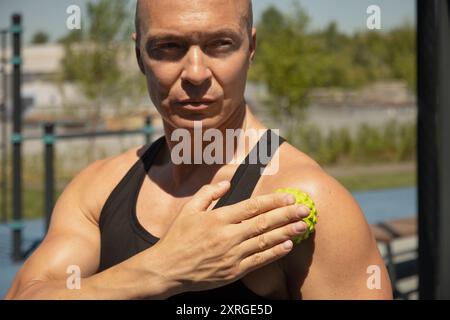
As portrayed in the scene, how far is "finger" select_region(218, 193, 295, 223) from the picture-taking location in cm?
Answer: 129

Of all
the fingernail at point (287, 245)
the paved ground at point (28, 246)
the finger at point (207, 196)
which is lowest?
the paved ground at point (28, 246)

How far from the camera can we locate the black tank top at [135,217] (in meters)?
1.43

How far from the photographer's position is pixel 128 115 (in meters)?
15.9

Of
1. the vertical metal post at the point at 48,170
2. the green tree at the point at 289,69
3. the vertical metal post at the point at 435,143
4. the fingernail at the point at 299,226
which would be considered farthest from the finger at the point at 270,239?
the green tree at the point at 289,69

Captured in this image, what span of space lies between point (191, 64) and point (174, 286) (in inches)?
19.4

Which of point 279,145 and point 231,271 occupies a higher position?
point 279,145

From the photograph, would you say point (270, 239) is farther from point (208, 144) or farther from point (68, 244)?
point (68, 244)

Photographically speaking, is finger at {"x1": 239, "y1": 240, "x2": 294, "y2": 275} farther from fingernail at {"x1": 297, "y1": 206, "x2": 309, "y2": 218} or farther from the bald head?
the bald head

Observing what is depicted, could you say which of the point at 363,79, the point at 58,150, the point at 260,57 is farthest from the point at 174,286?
the point at 363,79

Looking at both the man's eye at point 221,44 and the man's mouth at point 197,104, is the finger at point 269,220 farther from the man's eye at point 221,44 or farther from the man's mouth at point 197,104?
the man's eye at point 221,44

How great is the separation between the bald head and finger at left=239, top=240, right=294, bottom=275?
1.73ft

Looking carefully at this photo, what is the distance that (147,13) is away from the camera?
1.45 metres

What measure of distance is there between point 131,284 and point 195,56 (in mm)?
525
